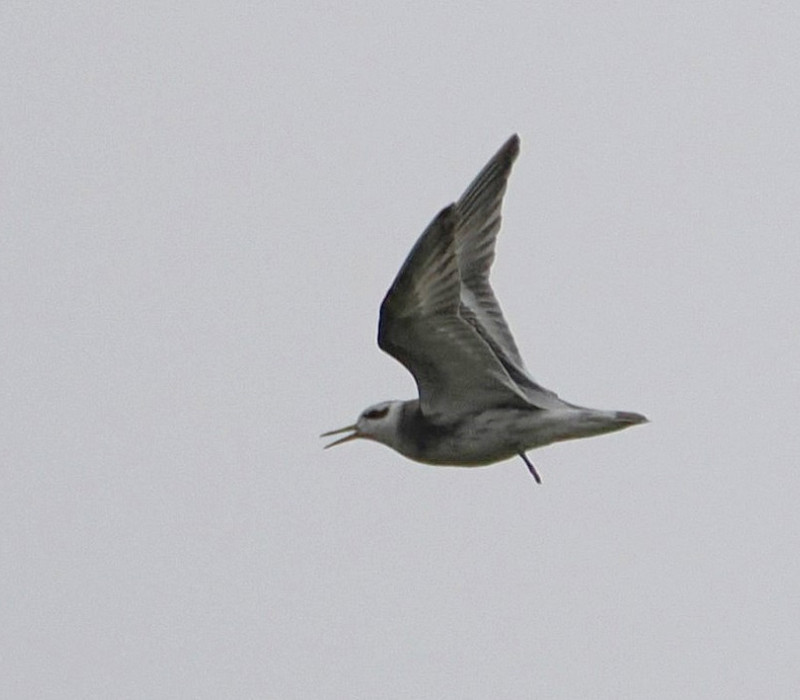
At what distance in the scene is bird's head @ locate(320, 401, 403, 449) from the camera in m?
18.6

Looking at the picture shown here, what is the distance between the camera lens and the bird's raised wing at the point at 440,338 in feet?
54.9

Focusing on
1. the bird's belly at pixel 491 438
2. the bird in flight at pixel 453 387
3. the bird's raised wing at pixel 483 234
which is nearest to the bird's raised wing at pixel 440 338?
the bird in flight at pixel 453 387

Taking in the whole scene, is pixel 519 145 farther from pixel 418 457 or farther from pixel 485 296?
pixel 418 457

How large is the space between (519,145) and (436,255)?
11.4 ft

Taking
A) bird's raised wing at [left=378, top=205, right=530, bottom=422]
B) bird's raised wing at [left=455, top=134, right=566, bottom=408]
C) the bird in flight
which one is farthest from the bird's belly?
bird's raised wing at [left=455, top=134, right=566, bottom=408]

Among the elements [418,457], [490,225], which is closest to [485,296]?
[490,225]

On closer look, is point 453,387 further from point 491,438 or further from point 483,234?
point 483,234

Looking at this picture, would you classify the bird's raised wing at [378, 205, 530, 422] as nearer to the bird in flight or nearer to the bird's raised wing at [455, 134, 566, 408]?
the bird in flight

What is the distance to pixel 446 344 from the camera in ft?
57.2

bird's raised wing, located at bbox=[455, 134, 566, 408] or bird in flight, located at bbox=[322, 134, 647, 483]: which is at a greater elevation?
bird's raised wing, located at bbox=[455, 134, 566, 408]

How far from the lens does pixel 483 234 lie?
19859 mm

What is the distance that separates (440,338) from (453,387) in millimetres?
625

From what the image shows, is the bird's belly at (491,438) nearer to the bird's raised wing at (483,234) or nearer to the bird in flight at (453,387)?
the bird in flight at (453,387)

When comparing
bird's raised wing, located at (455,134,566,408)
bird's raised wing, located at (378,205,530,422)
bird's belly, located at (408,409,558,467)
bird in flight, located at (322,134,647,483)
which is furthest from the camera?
bird's raised wing, located at (455,134,566,408)
